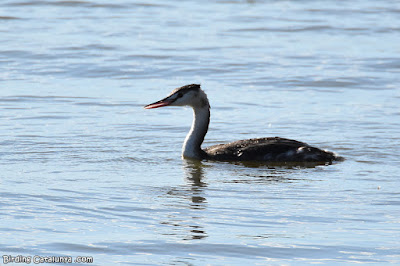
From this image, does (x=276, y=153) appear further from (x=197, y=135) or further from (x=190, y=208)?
(x=190, y=208)

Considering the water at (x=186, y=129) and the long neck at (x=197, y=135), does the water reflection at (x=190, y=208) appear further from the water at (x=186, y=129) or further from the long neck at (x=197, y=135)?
the long neck at (x=197, y=135)

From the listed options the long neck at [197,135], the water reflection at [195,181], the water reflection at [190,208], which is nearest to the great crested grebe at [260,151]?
the long neck at [197,135]

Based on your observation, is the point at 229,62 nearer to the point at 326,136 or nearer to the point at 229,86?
the point at 229,86

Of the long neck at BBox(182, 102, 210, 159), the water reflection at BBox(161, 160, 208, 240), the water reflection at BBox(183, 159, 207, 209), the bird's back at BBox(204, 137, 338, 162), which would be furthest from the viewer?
the long neck at BBox(182, 102, 210, 159)

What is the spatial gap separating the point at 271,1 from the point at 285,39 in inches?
290

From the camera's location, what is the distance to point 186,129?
13953 millimetres

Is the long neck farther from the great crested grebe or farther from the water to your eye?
the water

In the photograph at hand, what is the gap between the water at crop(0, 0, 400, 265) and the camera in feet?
25.6

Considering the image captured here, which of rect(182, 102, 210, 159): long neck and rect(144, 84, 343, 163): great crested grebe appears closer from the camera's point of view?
rect(144, 84, 343, 163): great crested grebe

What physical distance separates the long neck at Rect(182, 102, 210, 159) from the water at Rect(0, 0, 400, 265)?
0.76 ft

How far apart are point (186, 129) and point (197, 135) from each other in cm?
160

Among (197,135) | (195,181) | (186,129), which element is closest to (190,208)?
(195,181)

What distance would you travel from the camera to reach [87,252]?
24.1 ft

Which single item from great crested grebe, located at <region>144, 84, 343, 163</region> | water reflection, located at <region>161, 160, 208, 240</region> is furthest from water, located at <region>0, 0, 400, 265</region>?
great crested grebe, located at <region>144, 84, 343, 163</region>
